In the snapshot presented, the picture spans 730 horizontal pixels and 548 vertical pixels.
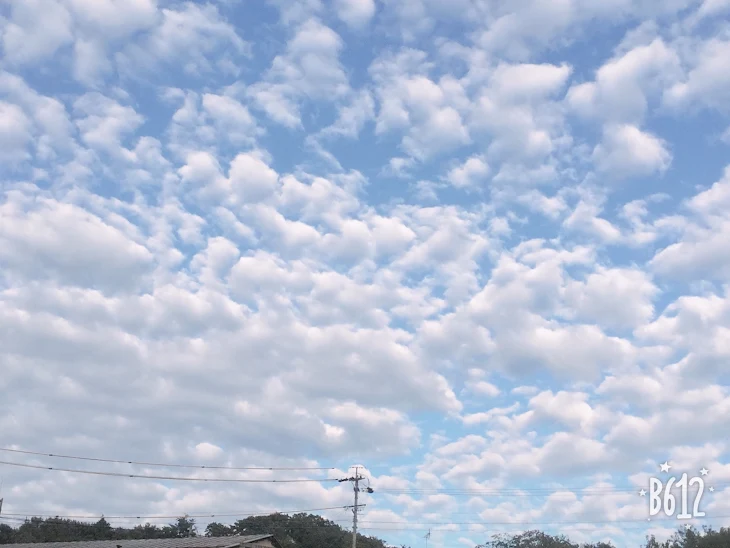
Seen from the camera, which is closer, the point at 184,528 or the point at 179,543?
the point at 179,543

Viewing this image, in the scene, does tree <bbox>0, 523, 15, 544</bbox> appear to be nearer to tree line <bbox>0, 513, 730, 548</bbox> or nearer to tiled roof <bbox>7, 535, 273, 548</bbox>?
tree line <bbox>0, 513, 730, 548</bbox>

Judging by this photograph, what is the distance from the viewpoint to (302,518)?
13650 centimetres

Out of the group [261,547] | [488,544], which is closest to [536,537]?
[488,544]

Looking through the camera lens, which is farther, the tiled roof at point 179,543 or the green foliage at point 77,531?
the green foliage at point 77,531

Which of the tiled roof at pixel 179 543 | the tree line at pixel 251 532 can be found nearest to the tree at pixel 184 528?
the tree line at pixel 251 532

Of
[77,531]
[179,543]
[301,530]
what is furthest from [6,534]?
[179,543]

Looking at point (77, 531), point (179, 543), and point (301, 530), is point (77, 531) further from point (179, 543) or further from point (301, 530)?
point (179, 543)

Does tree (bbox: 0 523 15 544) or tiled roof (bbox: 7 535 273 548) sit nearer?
tiled roof (bbox: 7 535 273 548)

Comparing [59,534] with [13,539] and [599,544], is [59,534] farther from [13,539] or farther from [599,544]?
[599,544]

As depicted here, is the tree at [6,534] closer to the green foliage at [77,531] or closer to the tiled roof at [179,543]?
the green foliage at [77,531]

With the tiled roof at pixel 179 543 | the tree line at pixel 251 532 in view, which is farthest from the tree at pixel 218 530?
the tiled roof at pixel 179 543

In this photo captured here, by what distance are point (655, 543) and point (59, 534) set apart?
320 feet

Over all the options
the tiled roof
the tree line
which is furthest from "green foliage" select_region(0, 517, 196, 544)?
the tiled roof

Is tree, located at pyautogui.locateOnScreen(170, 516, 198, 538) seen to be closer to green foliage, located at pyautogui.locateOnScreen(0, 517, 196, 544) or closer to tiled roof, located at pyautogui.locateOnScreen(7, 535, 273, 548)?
green foliage, located at pyautogui.locateOnScreen(0, 517, 196, 544)
